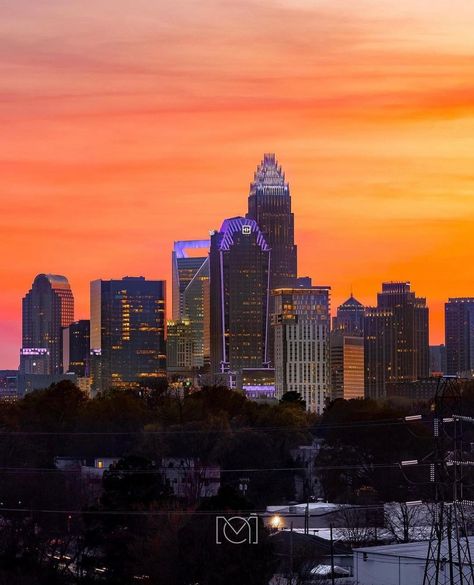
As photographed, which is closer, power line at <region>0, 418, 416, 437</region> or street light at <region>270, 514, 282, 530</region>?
street light at <region>270, 514, 282, 530</region>

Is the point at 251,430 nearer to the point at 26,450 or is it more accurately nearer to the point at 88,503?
the point at 26,450

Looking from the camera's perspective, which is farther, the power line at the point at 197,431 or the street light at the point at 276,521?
the power line at the point at 197,431

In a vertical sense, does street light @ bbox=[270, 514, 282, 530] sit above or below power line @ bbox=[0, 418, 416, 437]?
below

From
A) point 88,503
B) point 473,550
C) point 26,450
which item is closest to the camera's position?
point 473,550

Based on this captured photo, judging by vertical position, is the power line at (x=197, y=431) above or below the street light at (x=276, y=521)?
above

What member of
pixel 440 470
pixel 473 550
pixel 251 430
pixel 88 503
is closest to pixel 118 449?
pixel 251 430

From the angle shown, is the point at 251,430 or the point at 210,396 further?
the point at 210,396

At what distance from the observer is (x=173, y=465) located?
105m

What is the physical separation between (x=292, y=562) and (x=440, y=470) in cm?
1774

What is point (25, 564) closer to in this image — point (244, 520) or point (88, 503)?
point (244, 520)

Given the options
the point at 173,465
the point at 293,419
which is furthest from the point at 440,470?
the point at 293,419

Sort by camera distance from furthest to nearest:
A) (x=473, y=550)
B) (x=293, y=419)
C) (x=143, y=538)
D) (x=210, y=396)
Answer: (x=210, y=396), (x=293, y=419), (x=143, y=538), (x=473, y=550)

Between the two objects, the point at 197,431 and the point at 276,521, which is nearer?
the point at 276,521

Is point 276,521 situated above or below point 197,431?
below
